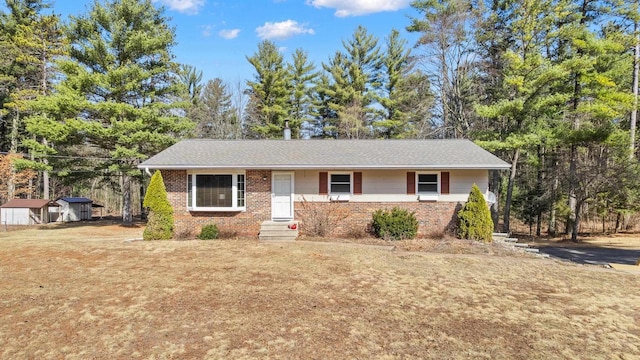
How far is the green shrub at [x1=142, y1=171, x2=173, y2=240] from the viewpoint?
12.6 metres

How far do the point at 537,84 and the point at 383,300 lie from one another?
1598 centimetres

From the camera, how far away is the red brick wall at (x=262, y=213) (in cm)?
1335

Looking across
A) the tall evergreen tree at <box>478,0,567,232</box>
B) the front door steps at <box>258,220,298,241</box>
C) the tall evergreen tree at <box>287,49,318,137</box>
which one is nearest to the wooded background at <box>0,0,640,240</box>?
the tall evergreen tree at <box>478,0,567,232</box>

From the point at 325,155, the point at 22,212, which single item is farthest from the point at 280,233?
the point at 22,212

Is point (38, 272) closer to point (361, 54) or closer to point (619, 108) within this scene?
point (619, 108)

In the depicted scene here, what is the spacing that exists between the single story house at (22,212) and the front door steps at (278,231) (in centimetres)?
1767

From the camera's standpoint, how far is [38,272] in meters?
8.19

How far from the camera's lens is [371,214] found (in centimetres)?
1348

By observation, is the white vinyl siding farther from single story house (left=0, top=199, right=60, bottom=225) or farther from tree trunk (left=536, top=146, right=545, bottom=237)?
single story house (left=0, top=199, right=60, bottom=225)

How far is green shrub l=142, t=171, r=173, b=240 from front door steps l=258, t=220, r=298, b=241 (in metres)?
3.44

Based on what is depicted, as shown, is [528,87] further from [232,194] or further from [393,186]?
[232,194]

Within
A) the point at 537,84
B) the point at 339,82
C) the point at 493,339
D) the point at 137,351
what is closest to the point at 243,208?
the point at 137,351

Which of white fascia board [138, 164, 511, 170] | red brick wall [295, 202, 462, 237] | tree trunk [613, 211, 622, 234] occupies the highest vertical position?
white fascia board [138, 164, 511, 170]

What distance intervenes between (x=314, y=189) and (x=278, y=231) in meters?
2.16
